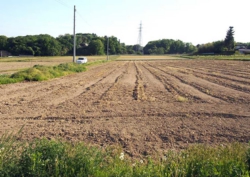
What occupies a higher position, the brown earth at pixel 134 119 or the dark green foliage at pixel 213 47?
the dark green foliage at pixel 213 47

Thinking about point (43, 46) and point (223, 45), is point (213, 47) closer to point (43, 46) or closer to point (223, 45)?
point (223, 45)

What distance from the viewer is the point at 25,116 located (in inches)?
314

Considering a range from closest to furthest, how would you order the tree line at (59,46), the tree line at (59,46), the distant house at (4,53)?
the tree line at (59,46) → the distant house at (4,53) → the tree line at (59,46)

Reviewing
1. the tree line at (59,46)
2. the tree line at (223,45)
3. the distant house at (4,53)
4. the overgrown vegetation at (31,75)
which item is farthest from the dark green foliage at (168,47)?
the overgrown vegetation at (31,75)

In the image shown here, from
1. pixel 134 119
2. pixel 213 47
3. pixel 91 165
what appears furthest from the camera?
pixel 213 47

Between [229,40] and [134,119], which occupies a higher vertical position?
[229,40]

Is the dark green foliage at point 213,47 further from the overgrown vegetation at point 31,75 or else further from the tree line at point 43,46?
the overgrown vegetation at point 31,75

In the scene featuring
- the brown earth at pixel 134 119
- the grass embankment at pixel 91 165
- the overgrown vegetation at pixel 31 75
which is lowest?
the brown earth at pixel 134 119

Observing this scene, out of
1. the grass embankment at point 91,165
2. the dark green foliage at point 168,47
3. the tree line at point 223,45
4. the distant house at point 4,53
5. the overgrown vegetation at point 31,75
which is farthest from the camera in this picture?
the dark green foliage at point 168,47

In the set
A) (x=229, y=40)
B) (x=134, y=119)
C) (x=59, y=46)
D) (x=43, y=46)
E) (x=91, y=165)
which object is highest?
(x=229, y=40)

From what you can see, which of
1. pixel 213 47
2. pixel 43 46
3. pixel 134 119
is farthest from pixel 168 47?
pixel 134 119

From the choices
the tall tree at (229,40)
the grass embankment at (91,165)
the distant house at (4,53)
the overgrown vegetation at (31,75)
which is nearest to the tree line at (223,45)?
the tall tree at (229,40)

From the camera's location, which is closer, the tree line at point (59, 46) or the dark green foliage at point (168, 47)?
the tree line at point (59, 46)

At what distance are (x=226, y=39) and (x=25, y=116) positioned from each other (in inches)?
4311
